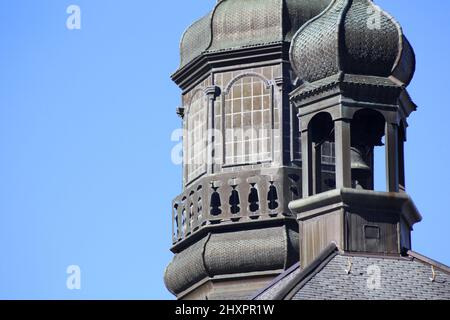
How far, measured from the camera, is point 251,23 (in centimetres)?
8138

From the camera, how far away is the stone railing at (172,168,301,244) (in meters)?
78.8

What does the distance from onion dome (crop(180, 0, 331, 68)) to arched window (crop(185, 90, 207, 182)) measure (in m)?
1.49

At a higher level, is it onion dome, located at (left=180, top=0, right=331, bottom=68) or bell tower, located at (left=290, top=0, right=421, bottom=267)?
onion dome, located at (left=180, top=0, right=331, bottom=68)

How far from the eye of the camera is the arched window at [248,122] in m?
79.5


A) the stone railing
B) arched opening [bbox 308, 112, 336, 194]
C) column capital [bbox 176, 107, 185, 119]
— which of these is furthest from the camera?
column capital [bbox 176, 107, 185, 119]

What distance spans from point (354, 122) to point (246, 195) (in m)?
9.09

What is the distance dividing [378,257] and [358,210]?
1.44 metres

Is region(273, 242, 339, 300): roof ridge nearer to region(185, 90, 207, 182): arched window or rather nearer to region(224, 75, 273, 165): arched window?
region(224, 75, 273, 165): arched window

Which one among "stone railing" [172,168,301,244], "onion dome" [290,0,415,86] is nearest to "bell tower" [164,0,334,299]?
"stone railing" [172,168,301,244]

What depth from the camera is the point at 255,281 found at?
78.9m

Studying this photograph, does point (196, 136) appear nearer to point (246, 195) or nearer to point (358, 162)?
point (246, 195)
